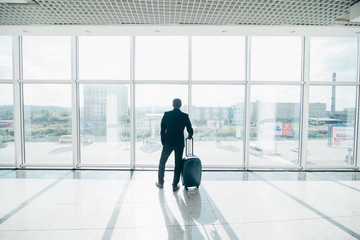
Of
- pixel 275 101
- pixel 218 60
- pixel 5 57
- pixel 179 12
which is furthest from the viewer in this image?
pixel 275 101

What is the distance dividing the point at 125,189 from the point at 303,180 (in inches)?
139

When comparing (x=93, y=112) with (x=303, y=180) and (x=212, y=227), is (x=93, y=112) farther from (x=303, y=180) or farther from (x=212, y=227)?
(x=303, y=180)

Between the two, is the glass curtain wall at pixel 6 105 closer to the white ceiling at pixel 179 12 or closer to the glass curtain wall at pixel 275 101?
the white ceiling at pixel 179 12

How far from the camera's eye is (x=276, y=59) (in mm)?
4410

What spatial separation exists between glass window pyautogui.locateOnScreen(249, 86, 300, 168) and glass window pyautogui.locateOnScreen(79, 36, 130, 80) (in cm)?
316

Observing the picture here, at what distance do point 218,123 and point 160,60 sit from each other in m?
2.06

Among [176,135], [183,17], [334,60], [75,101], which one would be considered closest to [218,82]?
[176,135]

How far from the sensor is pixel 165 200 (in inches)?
112

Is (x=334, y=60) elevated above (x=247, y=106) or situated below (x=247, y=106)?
above

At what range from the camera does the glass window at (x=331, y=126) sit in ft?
14.8

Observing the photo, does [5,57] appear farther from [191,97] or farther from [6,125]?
[191,97]

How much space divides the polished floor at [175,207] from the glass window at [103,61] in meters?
2.28

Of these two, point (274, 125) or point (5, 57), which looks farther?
point (274, 125)

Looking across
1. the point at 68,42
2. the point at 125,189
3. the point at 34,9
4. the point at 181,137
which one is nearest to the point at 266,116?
the point at 181,137
